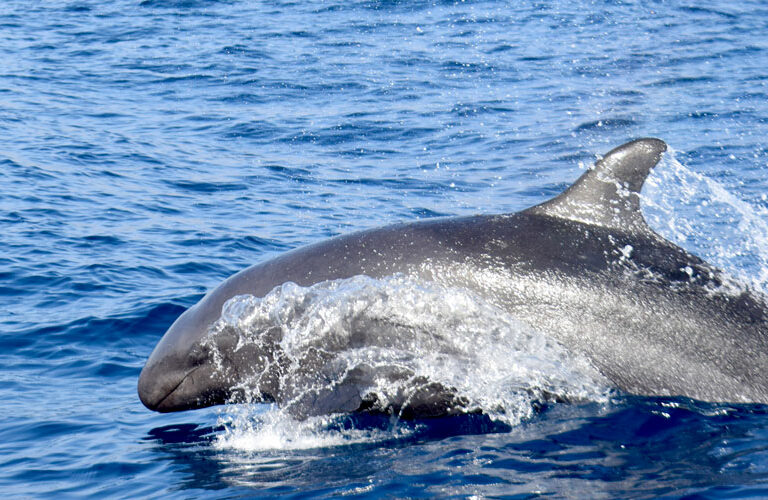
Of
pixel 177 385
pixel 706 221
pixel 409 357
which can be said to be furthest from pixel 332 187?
pixel 409 357

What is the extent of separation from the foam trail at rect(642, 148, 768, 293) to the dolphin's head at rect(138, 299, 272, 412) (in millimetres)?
5968

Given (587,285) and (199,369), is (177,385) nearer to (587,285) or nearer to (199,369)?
(199,369)

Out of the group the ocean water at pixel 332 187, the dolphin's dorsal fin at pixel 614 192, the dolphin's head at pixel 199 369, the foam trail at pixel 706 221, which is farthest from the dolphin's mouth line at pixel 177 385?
the foam trail at pixel 706 221

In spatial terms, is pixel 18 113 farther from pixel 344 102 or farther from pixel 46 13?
pixel 46 13

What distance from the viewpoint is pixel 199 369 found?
888 cm

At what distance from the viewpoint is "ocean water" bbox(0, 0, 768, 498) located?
7.61 m

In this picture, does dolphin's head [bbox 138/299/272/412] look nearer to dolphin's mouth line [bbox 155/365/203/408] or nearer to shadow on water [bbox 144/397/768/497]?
dolphin's mouth line [bbox 155/365/203/408]

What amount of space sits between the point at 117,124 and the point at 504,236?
15.9 m

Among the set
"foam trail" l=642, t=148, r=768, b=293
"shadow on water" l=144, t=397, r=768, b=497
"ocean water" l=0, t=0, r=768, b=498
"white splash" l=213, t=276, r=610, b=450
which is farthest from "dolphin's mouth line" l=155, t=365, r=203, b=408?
"foam trail" l=642, t=148, r=768, b=293

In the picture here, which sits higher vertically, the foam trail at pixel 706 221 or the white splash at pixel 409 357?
the white splash at pixel 409 357

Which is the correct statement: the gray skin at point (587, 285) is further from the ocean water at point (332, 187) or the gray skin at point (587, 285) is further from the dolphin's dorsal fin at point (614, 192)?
the ocean water at point (332, 187)

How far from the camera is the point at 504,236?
8.38 metres

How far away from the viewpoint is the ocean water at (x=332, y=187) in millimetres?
7613

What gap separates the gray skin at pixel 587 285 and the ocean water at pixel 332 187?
207mm
